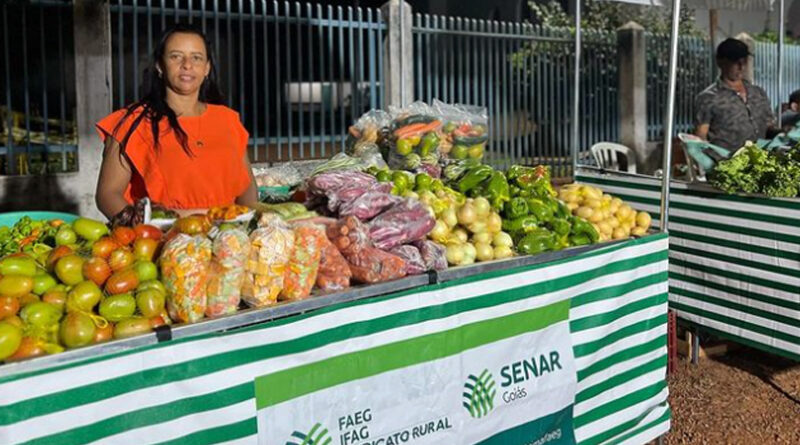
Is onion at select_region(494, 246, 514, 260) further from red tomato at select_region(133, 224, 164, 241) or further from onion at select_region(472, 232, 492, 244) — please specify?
red tomato at select_region(133, 224, 164, 241)

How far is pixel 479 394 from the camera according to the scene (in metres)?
2.93

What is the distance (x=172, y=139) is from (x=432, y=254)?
4.30 feet

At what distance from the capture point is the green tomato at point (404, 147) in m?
4.15

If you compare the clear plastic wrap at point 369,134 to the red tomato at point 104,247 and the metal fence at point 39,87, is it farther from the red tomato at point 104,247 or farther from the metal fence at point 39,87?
the metal fence at point 39,87

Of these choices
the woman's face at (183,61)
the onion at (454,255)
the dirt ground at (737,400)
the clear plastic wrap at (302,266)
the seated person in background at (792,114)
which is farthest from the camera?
the seated person in background at (792,114)

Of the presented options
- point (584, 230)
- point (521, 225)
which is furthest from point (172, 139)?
point (584, 230)

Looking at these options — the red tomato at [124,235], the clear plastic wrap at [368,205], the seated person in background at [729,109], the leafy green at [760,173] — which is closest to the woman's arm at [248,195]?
the clear plastic wrap at [368,205]

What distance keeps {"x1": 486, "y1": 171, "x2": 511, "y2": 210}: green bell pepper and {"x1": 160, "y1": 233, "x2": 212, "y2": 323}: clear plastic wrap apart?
5.00 feet

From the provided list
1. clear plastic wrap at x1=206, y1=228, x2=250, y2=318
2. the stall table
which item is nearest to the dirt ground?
the stall table

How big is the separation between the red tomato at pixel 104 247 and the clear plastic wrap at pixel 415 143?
6.09ft

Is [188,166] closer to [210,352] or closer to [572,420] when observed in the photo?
[210,352]

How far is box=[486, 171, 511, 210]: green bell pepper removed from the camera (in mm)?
3527

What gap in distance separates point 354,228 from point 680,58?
1240cm

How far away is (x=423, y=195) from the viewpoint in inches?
133
